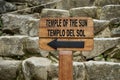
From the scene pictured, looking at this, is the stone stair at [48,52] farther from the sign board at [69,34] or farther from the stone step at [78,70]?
the sign board at [69,34]

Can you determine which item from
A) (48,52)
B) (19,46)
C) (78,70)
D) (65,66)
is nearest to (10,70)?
(19,46)

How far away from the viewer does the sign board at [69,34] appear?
8.32 feet

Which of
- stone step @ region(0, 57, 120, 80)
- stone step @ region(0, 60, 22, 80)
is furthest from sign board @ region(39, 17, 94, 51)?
stone step @ region(0, 60, 22, 80)

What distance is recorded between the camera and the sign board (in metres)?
2.54

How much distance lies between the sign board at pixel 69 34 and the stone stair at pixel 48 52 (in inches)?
31.1

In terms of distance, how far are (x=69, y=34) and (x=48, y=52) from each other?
4.06 feet

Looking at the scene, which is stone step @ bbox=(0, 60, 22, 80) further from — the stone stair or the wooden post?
the wooden post

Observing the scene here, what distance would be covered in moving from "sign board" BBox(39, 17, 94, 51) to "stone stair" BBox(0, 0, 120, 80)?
2.59 feet

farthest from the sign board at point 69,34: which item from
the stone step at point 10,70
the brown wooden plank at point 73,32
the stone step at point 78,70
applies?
the stone step at point 10,70

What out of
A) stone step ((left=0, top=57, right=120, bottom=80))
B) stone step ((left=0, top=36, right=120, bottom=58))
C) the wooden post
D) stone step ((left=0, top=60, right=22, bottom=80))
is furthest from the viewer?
stone step ((left=0, top=36, right=120, bottom=58))

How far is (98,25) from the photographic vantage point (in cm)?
403

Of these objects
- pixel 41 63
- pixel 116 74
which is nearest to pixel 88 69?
pixel 116 74

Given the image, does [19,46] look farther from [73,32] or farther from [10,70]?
[73,32]

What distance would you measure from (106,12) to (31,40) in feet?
4.34
